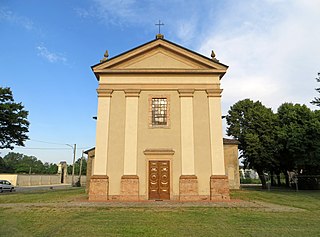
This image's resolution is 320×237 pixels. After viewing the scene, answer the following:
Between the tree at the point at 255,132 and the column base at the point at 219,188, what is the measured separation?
1707cm

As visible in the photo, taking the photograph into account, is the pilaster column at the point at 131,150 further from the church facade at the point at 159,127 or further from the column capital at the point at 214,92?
the column capital at the point at 214,92

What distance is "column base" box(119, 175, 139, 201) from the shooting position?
14.7 m

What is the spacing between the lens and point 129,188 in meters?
14.8

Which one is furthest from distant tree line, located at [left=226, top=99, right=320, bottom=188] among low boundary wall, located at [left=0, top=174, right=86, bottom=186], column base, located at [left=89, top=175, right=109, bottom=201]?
low boundary wall, located at [left=0, top=174, right=86, bottom=186]

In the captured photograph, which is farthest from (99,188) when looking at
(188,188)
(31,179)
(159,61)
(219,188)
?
(31,179)

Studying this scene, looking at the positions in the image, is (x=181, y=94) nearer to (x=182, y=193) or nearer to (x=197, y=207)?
(x=182, y=193)

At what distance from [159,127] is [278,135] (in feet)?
59.8

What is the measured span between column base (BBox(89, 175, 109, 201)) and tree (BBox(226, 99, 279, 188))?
20.8 meters

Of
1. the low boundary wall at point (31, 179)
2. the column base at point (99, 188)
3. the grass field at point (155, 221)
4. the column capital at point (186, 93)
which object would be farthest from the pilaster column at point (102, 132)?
the low boundary wall at point (31, 179)

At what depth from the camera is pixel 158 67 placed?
55.2ft

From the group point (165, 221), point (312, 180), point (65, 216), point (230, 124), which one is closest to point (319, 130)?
point (312, 180)

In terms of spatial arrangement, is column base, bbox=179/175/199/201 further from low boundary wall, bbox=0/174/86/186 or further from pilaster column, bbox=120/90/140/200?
low boundary wall, bbox=0/174/86/186

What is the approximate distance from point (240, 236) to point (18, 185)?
47.8m

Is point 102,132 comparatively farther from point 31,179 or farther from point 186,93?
point 31,179
